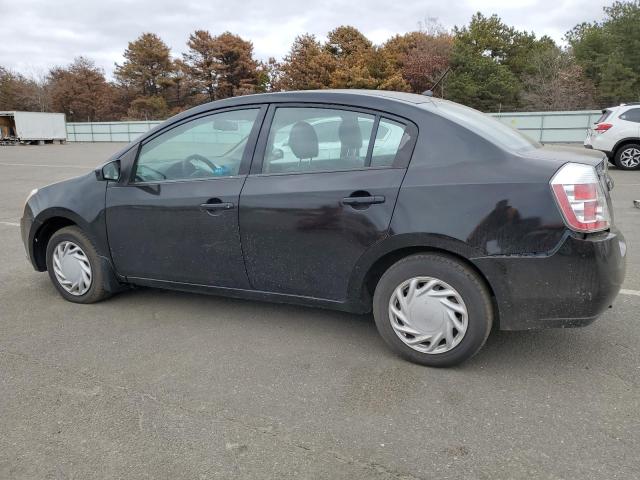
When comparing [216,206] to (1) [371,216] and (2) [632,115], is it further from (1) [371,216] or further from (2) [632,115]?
(2) [632,115]

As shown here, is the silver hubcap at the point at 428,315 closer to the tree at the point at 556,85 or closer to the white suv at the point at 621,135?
the white suv at the point at 621,135

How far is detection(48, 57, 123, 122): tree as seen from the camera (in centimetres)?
5994

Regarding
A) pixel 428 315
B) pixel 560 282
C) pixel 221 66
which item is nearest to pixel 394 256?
pixel 428 315

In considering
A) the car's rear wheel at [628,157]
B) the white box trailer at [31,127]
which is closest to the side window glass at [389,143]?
the car's rear wheel at [628,157]

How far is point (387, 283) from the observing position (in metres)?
3.04

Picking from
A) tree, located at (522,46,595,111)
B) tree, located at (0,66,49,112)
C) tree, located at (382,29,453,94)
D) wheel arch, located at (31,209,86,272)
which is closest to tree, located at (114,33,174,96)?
tree, located at (0,66,49,112)

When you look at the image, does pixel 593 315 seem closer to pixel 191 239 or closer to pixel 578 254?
pixel 578 254

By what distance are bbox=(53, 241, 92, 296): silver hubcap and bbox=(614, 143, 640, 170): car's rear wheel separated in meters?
12.9

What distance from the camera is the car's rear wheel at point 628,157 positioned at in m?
12.9

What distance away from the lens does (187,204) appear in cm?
356

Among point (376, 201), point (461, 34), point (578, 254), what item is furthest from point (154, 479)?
point (461, 34)

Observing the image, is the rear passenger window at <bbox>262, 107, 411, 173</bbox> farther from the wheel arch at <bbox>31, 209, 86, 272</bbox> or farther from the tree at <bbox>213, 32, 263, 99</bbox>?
the tree at <bbox>213, 32, 263, 99</bbox>

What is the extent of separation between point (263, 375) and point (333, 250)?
0.81m

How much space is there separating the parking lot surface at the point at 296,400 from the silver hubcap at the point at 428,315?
0.17 m
